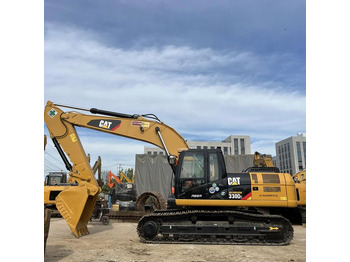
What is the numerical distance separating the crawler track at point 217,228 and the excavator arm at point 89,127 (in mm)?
2232

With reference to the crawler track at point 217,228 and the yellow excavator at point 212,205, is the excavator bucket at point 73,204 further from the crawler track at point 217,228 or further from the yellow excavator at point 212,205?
the crawler track at point 217,228

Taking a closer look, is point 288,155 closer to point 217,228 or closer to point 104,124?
point 104,124

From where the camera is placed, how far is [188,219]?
340 inches

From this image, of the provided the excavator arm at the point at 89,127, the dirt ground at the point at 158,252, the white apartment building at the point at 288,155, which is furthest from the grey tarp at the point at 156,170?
the white apartment building at the point at 288,155

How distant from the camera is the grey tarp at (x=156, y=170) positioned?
27859 mm

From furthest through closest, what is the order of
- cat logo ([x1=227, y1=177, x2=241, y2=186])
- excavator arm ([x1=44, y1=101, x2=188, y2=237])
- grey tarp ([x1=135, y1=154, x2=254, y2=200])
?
grey tarp ([x1=135, y1=154, x2=254, y2=200]), excavator arm ([x1=44, y1=101, x2=188, y2=237]), cat logo ([x1=227, y1=177, x2=241, y2=186])

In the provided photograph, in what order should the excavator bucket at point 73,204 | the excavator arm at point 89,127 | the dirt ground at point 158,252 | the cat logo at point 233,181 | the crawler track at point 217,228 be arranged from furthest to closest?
the excavator arm at point 89,127, the excavator bucket at point 73,204, the cat logo at point 233,181, the crawler track at point 217,228, the dirt ground at point 158,252

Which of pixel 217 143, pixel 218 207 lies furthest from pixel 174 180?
pixel 217 143

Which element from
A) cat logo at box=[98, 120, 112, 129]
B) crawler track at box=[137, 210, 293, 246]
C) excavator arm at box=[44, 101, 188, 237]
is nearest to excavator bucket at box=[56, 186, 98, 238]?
excavator arm at box=[44, 101, 188, 237]

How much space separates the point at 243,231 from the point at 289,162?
3979 inches

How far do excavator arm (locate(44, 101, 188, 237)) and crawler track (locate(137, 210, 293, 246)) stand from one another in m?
2.23

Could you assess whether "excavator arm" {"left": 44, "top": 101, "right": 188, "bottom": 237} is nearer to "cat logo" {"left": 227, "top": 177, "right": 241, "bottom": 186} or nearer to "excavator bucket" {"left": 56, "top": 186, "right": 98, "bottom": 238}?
"excavator bucket" {"left": 56, "top": 186, "right": 98, "bottom": 238}

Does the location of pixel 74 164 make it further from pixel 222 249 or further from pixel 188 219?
pixel 222 249

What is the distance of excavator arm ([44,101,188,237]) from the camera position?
10.2 meters
